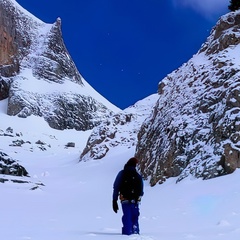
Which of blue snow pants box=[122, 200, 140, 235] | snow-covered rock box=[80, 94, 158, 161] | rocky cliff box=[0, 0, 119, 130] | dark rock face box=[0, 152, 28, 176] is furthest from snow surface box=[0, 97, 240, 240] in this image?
rocky cliff box=[0, 0, 119, 130]

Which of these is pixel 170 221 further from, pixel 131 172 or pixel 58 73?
pixel 58 73

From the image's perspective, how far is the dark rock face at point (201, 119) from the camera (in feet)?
58.1

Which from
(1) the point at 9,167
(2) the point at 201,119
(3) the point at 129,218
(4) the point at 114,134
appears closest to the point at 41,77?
(4) the point at 114,134

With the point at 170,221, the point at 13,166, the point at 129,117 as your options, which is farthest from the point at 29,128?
the point at 170,221

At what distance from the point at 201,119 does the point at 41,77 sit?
314ft

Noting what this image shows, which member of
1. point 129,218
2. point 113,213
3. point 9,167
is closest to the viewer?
point 129,218

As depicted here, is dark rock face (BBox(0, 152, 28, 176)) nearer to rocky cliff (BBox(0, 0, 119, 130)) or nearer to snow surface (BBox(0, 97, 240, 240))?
snow surface (BBox(0, 97, 240, 240))

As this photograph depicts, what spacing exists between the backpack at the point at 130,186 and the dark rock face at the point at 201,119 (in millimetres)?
9166

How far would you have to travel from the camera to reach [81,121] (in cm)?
10588

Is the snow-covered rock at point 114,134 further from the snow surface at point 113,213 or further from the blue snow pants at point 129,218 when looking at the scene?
the blue snow pants at point 129,218

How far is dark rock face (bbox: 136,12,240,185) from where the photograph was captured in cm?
1772

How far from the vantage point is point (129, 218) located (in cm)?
838

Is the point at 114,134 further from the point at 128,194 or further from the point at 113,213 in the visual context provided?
the point at 128,194

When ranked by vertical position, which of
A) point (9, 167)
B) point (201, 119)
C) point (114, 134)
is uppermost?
point (114, 134)
